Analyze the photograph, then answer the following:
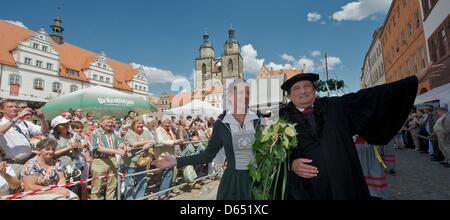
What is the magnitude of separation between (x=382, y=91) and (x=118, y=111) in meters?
9.31

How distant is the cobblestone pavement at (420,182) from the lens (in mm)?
4593

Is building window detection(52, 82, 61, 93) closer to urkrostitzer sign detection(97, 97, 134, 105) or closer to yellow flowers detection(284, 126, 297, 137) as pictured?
urkrostitzer sign detection(97, 97, 134, 105)

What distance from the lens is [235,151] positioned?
7.63 ft

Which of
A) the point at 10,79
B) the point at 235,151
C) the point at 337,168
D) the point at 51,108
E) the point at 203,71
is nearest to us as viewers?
the point at 337,168

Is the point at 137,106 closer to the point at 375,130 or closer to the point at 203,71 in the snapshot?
the point at 375,130

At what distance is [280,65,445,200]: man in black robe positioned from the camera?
1.70 metres

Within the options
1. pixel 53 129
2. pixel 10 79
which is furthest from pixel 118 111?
pixel 10 79

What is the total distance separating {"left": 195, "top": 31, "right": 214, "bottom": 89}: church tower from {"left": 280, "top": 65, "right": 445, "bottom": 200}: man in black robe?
78360 millimetres

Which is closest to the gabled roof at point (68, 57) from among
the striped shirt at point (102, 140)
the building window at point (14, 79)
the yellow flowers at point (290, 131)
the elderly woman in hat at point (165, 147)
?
the building window at point (14, 79)

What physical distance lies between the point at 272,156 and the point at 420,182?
5794 millimetres

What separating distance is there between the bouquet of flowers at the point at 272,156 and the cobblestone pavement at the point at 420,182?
389cm

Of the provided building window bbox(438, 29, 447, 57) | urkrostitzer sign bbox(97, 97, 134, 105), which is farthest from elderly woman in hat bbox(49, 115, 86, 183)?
building window bbox(438, 29, 447, 57)
